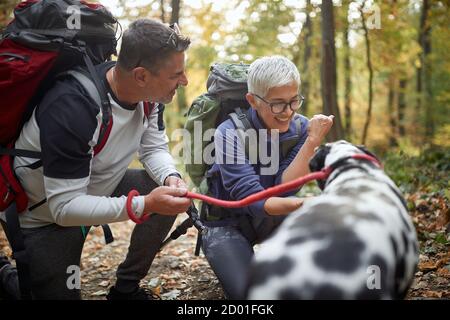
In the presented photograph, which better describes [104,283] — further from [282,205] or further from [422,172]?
[422,172]

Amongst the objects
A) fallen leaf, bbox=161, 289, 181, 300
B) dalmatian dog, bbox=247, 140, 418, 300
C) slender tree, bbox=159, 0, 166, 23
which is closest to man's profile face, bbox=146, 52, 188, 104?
dalmatian dog, bbox=247, 140, 418, 300

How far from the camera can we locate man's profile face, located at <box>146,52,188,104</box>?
298 cm

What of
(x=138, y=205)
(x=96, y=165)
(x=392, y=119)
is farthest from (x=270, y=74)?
(x=392, y=119)

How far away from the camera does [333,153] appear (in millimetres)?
2158

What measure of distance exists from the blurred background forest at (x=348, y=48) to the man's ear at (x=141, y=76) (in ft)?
10.1

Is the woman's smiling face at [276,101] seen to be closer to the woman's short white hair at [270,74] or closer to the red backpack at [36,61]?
the woman's short white hair at [270,74]

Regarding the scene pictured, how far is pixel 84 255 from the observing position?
218 inches

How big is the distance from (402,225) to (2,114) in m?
2.53

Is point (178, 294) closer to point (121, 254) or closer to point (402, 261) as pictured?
point (121, 254)

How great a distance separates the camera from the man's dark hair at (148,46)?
2.91m

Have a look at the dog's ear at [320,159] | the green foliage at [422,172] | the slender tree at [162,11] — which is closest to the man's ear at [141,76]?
the dog's ear at [320,159]

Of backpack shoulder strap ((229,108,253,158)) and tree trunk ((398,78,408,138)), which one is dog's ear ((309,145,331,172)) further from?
tree trunk ((398,78,408,138))

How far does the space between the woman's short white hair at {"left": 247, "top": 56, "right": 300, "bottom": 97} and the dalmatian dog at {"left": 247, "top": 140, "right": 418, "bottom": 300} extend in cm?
135
